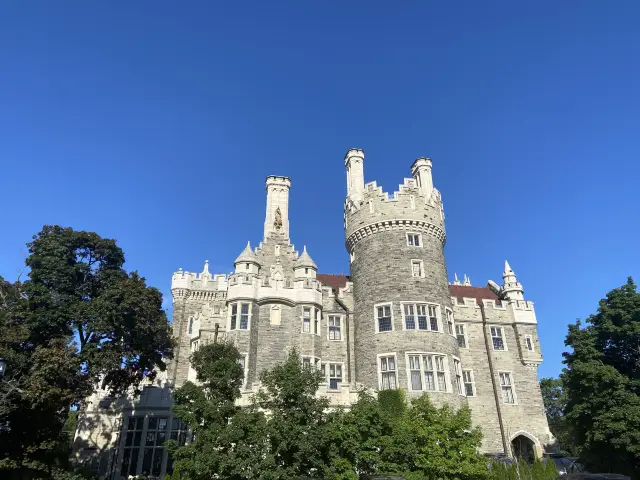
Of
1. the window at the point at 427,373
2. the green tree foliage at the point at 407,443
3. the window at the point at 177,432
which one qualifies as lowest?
the green tree foliage at the point at 407,443

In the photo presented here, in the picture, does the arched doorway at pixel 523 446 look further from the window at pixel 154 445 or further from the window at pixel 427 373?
the window at pixel 154 445

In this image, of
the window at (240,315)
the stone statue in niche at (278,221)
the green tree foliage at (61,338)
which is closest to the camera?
A: the green tree foliage at (61,338)

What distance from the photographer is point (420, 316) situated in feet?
102

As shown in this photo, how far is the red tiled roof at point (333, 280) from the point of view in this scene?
38897mm

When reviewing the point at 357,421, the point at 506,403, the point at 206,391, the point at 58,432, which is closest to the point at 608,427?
the point at 506,403

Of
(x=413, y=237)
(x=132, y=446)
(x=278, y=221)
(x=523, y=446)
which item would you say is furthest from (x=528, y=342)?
(x=132, y=446)

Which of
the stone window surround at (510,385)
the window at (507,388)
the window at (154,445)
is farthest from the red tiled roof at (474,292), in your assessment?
the window at (154,445)

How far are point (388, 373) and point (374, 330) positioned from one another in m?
2.95

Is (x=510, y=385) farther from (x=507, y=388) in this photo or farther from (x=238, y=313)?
(x=238, y=313)

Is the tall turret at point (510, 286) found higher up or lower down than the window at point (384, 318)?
higher up

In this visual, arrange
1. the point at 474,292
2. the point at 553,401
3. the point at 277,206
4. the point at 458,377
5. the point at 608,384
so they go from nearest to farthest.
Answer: the point at 608,384 < the point at 458,377 < the point at 277,206 < the point at 474,292 < the point at 553,401

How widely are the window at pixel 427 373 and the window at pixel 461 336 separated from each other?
6.66 meters

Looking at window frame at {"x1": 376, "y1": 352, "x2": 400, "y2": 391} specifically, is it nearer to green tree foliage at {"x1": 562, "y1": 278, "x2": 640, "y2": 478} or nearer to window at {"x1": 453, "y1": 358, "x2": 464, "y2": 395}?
window at {"x1": 453, "y1": 358, "x2": 464, "y2": 395}

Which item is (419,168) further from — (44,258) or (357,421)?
(44,258)
